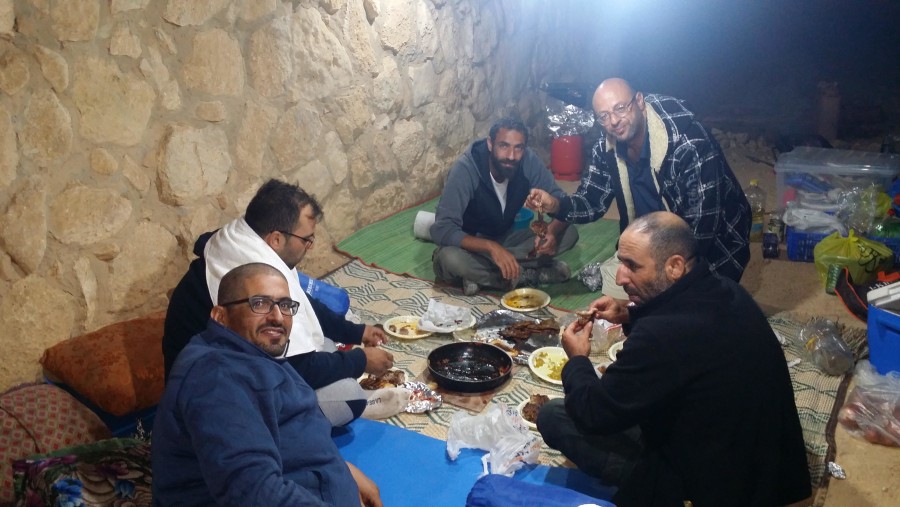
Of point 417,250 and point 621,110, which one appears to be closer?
point 621,110

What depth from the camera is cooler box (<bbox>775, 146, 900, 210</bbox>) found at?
510cm

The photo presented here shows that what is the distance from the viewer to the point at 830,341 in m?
3.57

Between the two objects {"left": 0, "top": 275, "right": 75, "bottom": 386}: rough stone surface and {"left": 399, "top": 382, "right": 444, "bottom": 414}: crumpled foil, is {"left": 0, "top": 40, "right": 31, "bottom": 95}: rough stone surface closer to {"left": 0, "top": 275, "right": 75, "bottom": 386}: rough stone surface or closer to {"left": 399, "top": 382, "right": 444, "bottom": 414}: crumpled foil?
{"left": 0, "top": 275, "right": 75, "bottom": 386}: rough stone surface

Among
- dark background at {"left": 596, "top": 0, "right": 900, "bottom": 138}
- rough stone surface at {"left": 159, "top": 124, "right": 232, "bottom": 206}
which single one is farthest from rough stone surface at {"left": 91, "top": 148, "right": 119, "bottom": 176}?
dark background at {"left": 596, "top": 0, "right": 900, "bottom": 138}

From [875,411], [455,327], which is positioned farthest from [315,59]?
[875,411]

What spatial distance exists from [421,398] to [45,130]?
2065mm

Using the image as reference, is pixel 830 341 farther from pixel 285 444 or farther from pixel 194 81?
pixel 194 81

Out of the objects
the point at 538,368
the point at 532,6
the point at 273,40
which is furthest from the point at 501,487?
the point at 532,6

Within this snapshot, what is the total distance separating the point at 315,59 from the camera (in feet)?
15.3

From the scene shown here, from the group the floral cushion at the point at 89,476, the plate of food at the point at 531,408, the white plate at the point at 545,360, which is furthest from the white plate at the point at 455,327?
the floral cushion at the point at 89,476

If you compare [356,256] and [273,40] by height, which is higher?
[273,40]

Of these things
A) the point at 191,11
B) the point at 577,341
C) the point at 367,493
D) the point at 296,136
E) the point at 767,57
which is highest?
the point at 191,11

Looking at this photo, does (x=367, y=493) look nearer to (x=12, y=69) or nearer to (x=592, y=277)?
(x=12, y=69)

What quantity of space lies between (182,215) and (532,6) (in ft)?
15.6
